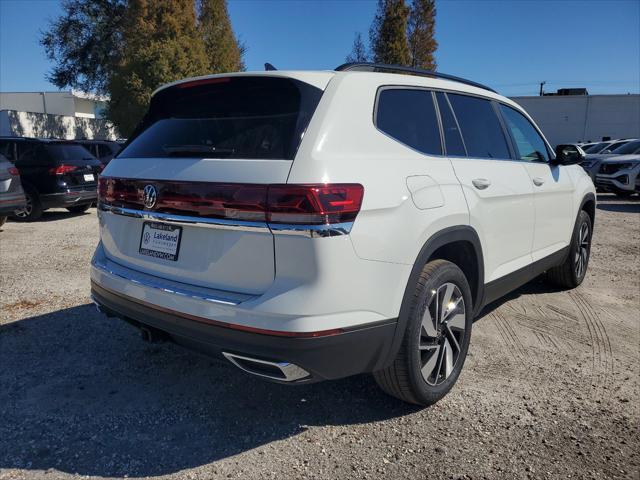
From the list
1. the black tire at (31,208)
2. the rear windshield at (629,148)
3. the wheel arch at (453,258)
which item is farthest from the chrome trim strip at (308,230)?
the rear windshield at (629,148)

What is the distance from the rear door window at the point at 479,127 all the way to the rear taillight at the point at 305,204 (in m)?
1.52

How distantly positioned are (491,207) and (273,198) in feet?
5.78

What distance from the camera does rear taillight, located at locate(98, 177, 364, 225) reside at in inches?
85.3

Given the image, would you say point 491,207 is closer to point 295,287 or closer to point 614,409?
point 614,409

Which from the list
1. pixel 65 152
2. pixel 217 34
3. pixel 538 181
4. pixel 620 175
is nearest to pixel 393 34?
pixel 217 34

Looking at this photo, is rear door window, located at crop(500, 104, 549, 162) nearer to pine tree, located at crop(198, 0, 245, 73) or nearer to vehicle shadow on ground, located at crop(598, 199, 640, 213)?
vehicle shadow on ground, located at crop(598, 199, 640, 213)

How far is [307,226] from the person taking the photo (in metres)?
2.16

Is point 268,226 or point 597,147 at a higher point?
point 597,147

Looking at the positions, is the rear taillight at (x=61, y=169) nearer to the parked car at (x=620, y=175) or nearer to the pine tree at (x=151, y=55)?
the pine tree at (x=151, y=55)

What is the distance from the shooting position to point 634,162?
14234 millimetres

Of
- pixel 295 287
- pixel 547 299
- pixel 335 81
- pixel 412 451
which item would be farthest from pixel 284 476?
pixel 547 299

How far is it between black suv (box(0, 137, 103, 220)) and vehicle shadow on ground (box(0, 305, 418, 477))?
21.4ft

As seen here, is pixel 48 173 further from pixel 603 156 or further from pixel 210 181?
pixel 603 156

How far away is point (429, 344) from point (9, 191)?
24.6 feet
